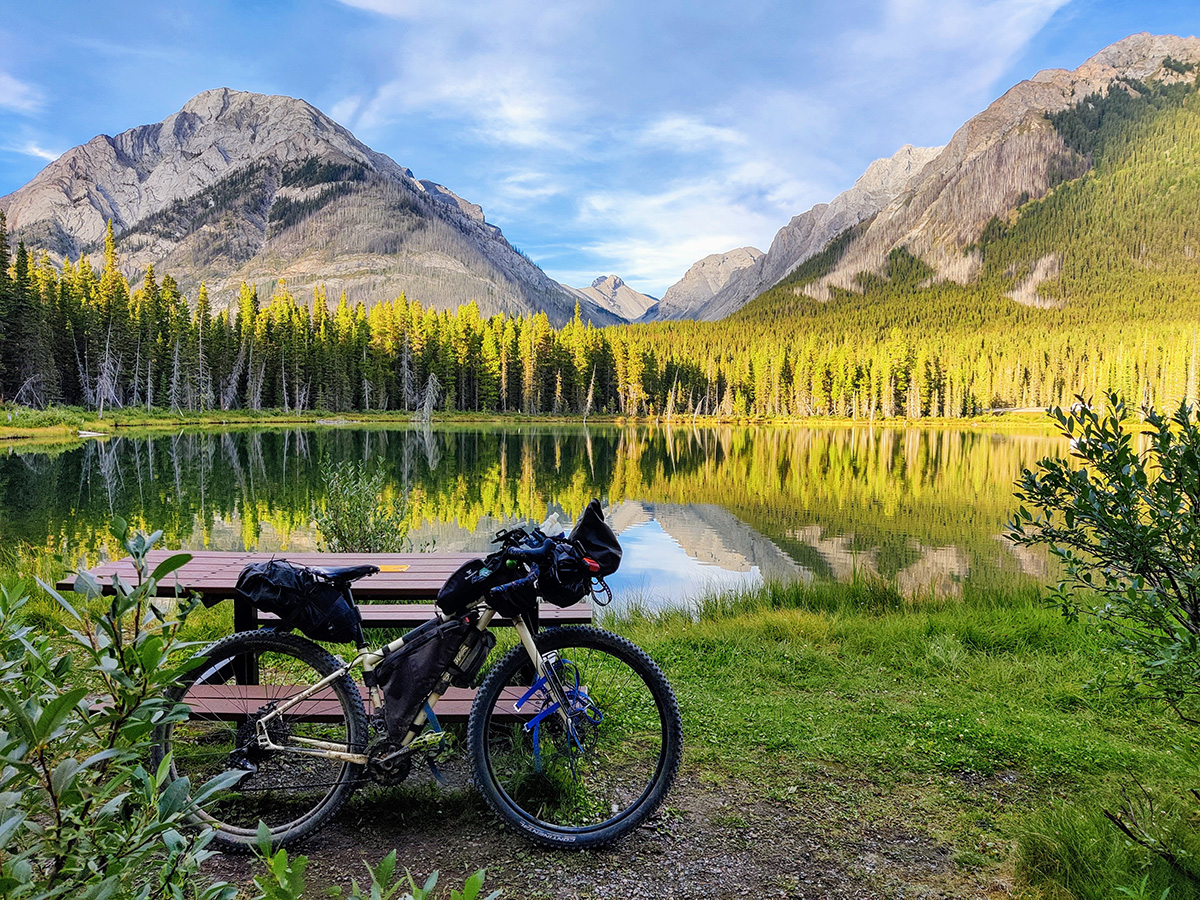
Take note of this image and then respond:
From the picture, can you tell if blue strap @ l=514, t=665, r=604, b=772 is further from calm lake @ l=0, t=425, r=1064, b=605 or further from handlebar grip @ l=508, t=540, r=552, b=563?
calm lake @ l=0, t=425, r=1064, b=605

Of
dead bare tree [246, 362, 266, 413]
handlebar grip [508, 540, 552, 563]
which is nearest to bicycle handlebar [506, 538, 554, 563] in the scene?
handlebar grip [508, 540, 552, 563]

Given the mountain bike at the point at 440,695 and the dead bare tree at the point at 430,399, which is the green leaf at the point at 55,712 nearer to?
the mountain bike at the point at 440,695

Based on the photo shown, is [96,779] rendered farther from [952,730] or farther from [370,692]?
[952,730]

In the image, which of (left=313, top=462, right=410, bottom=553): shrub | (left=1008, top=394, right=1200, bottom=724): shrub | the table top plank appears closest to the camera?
(left=1008, top=394, right=1200, bottom=724): shrub

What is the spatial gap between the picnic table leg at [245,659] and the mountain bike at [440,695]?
12 centimetres

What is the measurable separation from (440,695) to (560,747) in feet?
2.56

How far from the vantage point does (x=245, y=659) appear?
405cm

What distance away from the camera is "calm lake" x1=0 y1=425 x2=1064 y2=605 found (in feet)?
44.5

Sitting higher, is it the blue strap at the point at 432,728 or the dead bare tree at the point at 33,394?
the dead bare tree at the point at 33,394

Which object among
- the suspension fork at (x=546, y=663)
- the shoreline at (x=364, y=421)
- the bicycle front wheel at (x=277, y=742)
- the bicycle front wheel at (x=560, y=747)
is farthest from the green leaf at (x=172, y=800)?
the shoreline at (x=364, y=421)

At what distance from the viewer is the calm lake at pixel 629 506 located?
13578 mm

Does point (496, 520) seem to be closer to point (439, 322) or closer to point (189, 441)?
point (189, 441)

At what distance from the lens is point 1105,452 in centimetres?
315

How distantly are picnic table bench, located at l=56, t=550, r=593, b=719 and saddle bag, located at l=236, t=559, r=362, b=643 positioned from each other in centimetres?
50
